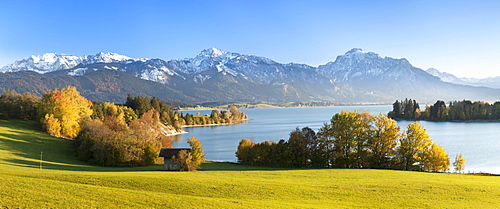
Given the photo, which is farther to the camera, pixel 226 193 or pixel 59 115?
pixel 59 115

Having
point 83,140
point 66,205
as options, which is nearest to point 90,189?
point 66,205

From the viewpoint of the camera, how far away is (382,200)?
2317 cm

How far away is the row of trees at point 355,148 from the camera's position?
161 feet

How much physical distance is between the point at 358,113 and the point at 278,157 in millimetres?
14878

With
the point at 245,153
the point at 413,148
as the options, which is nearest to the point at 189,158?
the point at 245,153

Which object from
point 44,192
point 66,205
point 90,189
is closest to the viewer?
point 66,205

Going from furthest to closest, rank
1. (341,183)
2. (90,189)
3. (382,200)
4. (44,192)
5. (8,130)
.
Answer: (8,130)
(341,183)
(382,200)
(90,189)
(44,192)

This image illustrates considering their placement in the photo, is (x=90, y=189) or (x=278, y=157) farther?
(x=278, y=157)

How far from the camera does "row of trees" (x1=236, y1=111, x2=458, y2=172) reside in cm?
4894

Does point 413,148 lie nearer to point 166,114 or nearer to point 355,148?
point 355,148

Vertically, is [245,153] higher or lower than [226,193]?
lower

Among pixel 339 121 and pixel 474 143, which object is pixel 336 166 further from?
pixel 474 143

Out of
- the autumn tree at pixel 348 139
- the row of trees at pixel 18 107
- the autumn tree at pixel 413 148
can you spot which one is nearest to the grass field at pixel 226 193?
the autumn tree at pixel 413 148

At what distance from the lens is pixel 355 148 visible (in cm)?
5138
